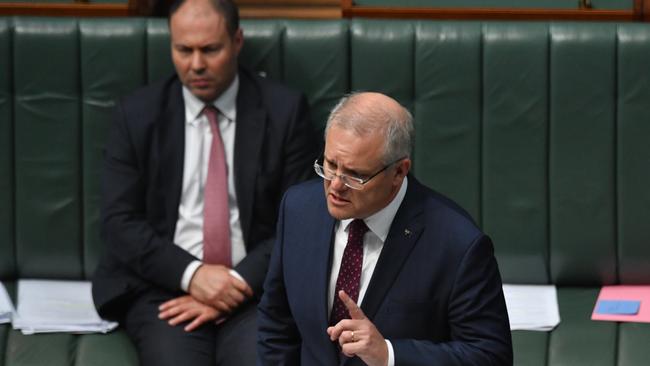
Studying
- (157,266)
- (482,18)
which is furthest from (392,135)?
(482,18)

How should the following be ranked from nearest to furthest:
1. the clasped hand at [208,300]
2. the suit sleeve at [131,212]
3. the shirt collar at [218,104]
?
the clasped hand at [208,300] → the suit sleeve at [131,212] → the shirt collar at [218,104]

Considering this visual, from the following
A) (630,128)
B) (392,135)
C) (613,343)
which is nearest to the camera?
(392,135)

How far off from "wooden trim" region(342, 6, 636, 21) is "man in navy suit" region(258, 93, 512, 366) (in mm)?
1447

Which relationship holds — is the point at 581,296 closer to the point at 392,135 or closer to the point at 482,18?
the point at 482,18

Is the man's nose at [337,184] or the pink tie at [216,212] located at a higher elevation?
the man's nose at [337,184]

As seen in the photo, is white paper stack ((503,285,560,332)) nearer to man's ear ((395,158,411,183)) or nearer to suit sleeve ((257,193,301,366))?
suit sleeve ((257,193,301,366))

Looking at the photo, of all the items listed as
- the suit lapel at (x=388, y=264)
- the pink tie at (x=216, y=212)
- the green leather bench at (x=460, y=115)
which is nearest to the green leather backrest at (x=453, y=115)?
the green leather bench at (x=460, y=115)

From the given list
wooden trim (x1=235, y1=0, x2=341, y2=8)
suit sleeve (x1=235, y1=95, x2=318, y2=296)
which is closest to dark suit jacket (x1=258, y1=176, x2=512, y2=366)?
suit sleeve (x1=235, y1=95, x2=318, y2=296)

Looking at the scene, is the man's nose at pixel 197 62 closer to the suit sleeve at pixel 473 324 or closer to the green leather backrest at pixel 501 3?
the green leather backrest at pixel 501 3

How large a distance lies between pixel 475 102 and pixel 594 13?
1.85ft

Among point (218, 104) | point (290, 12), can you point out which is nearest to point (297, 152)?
point (218, 104)

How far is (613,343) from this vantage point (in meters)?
4.19

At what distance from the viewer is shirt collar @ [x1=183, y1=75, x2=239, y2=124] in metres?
4.43

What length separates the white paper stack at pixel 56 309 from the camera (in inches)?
169
